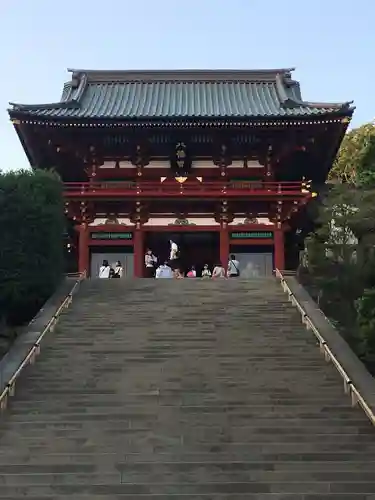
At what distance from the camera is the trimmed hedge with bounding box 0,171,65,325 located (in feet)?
50.2

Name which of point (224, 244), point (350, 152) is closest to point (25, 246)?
point (224, 244)

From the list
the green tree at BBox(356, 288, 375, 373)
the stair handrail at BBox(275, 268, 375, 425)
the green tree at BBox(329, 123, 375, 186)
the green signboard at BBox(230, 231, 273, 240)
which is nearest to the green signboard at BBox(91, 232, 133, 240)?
the green signboard at BBox(230, 231, 273, 240)

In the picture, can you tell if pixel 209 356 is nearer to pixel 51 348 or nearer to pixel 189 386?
pixel 189 386

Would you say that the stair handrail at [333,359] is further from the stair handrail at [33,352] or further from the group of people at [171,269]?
the stair handrail at [33,352]

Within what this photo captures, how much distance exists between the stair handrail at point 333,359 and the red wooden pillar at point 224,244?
5.14m

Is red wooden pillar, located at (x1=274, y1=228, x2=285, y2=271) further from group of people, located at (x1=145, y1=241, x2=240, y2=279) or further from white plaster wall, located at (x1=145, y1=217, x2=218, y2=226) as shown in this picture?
white plaster wall, located at (x1=145, y1=217, x2=218, y2=226)

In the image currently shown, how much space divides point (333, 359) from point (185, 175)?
41.3 feet

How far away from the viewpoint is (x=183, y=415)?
1043 centimetres

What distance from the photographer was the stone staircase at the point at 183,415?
8484 mm

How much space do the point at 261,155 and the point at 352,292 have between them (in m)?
9.85

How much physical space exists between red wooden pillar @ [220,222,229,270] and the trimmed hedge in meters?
7.28

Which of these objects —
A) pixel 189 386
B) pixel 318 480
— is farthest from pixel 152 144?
pixel 318 480

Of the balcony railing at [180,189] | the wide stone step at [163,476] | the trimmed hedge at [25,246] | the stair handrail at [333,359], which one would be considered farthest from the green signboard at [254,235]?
the wide stone step at [163,476]

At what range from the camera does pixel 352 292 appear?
582 inches
